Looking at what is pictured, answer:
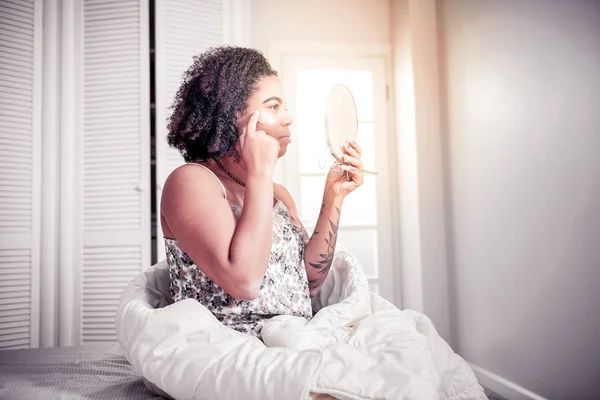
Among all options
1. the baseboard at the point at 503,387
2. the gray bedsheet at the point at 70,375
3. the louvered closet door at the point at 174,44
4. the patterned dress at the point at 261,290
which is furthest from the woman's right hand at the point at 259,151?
the louvered closet door at the point at 174,44

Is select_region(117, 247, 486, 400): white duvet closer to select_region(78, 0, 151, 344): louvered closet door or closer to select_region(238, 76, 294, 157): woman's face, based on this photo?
select_region(238, 76, 294, 157): woman's face

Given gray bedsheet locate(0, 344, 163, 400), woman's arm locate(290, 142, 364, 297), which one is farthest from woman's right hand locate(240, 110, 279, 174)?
gray bedsheet locate(0, 344, 163, 400)

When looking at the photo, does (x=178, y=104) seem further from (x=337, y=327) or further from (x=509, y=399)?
(x=509, y=399)

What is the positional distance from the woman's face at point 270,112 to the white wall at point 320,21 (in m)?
2.38

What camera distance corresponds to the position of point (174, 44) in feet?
9.44

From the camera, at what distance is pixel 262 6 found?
3393 millimetres

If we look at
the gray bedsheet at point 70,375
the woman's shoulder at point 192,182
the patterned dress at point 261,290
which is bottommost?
the gray bedsheet at point 70,375

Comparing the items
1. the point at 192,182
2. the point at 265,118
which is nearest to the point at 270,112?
the point at 265,118

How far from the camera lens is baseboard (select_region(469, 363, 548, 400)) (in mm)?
2070

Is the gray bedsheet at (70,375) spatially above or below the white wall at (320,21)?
below

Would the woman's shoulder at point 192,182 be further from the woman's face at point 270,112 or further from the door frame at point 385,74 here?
the door frame at point 385,74

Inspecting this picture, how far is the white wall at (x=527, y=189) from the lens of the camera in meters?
1.70

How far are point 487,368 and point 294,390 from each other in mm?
2101

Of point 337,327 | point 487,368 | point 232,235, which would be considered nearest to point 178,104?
point 232,235
